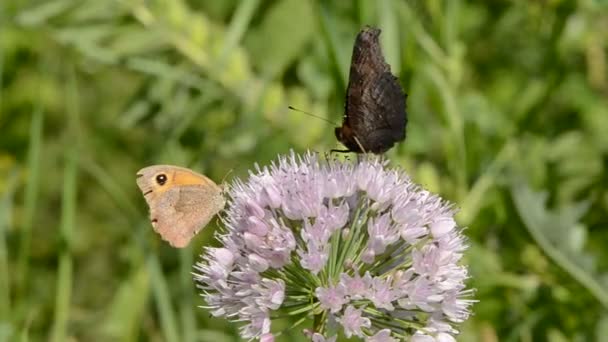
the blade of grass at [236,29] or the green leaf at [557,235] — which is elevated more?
the blade of grass at [236,29]

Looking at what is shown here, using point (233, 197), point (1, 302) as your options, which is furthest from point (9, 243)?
point (233, 197)

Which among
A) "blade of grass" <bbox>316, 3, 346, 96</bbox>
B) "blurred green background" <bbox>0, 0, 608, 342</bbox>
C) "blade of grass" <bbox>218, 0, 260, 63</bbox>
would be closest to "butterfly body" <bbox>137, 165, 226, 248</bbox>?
"blurred green background" <bbox>0, 0, 608, 342</bbox>

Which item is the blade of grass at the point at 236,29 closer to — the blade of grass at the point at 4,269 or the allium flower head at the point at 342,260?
the blade of grass at the point at 4,269

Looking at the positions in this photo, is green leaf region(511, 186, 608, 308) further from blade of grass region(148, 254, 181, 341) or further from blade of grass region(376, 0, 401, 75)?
blade of grass region(148, 254, 181, 341)

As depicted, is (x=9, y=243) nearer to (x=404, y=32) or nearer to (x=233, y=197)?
(x=404, y=32)

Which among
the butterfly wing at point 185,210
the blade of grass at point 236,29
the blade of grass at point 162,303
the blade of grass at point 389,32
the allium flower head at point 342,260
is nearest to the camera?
the allium flower head at point 342,260

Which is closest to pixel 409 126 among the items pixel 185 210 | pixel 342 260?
pixel 185 210

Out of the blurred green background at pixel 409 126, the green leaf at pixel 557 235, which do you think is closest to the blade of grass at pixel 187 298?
the blurred green background at pixel 409 126
